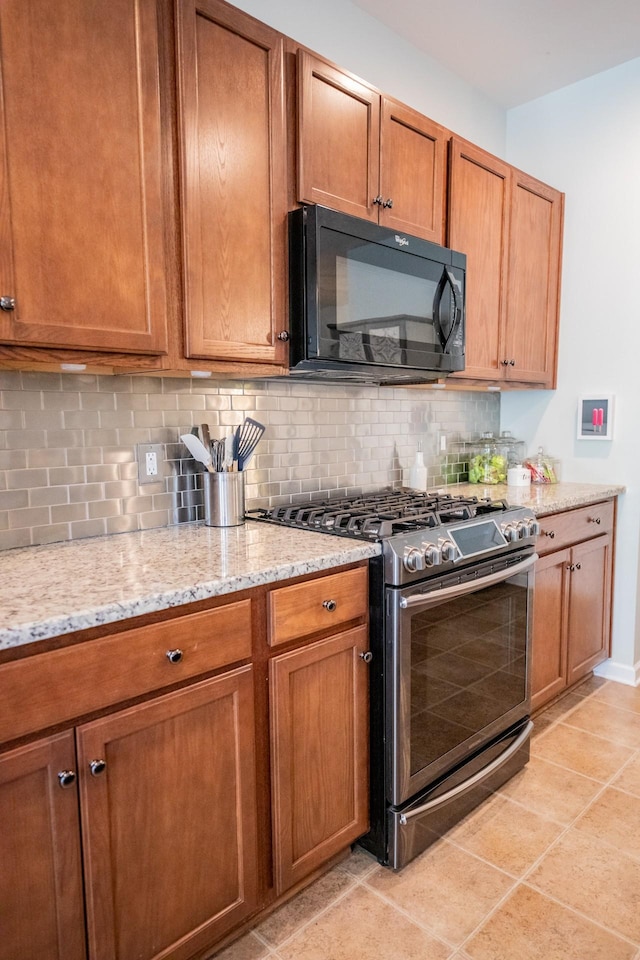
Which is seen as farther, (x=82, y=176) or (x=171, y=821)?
(x=82, y=176)

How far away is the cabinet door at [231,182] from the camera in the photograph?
1.62 meters

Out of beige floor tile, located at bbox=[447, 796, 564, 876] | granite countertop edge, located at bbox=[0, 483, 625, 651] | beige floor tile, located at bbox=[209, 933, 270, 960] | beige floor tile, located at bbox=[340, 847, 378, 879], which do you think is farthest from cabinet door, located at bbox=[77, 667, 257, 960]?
beige floor tile, located at bbox=[447, 796, 564, 876]

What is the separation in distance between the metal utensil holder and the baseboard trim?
215 cm

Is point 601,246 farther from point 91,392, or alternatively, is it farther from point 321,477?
point 91,392

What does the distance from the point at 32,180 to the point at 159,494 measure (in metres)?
0.94

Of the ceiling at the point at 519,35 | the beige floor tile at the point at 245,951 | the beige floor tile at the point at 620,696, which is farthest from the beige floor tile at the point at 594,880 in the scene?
the ceiling at the point at 519,35

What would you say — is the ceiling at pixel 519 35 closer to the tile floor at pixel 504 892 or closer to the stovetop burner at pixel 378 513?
the stovetop burner at pixel 378 513

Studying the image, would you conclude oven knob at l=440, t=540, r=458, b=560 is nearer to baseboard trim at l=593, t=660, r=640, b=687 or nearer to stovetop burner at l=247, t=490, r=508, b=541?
stovetop burner at l=247, t=490, r=508, b=541

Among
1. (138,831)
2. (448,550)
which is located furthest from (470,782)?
(138,831)

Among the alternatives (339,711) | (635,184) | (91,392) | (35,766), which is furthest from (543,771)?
(635,184)

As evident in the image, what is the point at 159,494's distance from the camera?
1938 mm

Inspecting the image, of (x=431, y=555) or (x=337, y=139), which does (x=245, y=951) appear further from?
(x=337, y=139)

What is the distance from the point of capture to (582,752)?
2.36 m

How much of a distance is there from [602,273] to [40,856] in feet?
10.4
